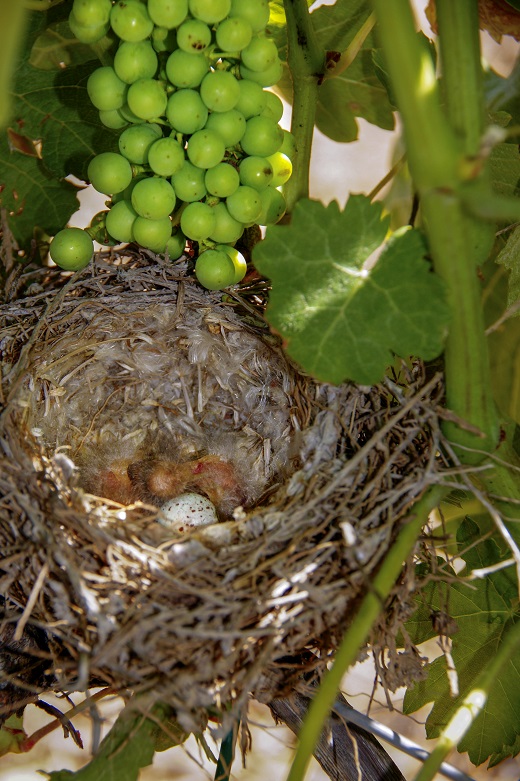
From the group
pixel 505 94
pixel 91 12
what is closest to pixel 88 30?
pixel 91 12

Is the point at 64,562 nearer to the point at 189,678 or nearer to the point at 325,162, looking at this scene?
the point at 189,678

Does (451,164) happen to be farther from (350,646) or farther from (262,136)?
(350,646)

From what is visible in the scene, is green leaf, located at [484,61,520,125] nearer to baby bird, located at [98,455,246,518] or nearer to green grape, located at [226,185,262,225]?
green grape, located at [226,185,262,225]

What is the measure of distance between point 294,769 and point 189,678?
0.13 m

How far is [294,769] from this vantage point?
64cm

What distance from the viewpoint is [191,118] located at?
29.5 inches

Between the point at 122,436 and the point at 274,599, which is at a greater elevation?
the point at 274,599

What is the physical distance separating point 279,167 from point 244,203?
3.2 inches

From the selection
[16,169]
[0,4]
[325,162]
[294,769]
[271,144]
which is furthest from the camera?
[325,162]

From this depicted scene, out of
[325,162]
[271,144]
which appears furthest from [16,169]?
[325,162]

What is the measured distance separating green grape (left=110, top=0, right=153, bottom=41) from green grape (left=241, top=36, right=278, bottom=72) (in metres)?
0.11

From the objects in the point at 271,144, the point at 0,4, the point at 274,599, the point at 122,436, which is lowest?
the point at 122,436

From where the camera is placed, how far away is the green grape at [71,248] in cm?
90

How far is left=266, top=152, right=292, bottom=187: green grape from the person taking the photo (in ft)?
2.77
